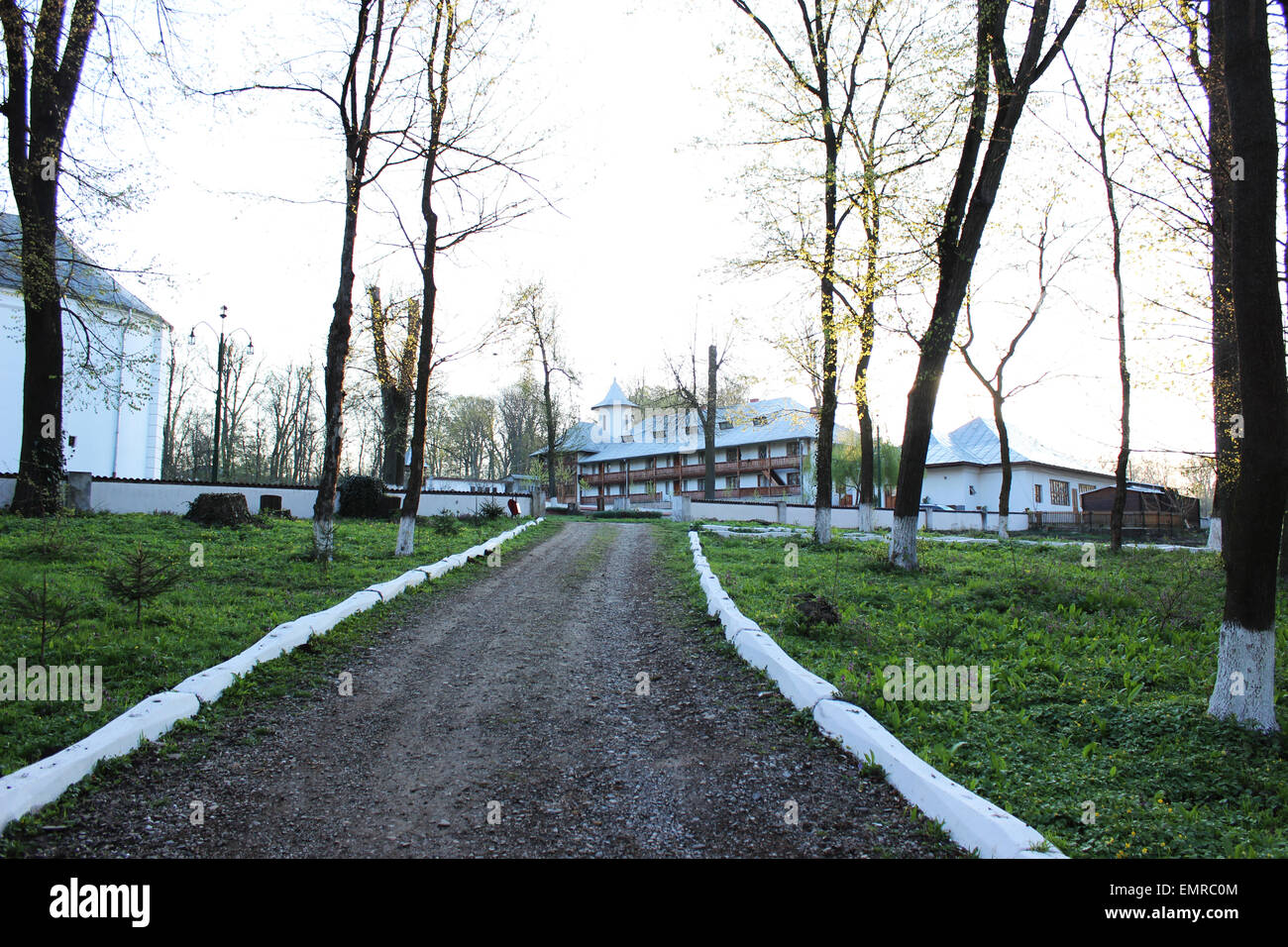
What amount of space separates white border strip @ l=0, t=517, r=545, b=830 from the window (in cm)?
4540

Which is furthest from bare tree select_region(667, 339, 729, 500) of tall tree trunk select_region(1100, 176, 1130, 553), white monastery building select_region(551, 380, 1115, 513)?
tall tree trunk select_region(1100, 176, 1130, 553)

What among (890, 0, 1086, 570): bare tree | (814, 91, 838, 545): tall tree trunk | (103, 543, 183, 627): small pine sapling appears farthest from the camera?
(814, 91, 838, 545): tall tree trunk

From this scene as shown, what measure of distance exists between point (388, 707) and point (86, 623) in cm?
317

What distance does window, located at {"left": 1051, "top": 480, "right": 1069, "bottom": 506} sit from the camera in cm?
4316

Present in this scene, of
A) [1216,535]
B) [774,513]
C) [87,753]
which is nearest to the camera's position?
[87,753]

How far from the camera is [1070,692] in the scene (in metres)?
5.24

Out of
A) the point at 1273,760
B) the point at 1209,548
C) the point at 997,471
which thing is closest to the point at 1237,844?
the point at 1273,760

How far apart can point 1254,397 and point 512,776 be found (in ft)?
17.0

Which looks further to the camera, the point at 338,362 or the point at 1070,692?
the point at 338,362

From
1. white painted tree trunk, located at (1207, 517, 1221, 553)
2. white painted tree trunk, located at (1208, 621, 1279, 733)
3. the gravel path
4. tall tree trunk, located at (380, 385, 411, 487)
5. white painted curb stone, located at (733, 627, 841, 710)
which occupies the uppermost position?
tall tree trunk, located at (380, 385, 411, 487)

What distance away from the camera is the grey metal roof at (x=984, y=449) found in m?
41.9

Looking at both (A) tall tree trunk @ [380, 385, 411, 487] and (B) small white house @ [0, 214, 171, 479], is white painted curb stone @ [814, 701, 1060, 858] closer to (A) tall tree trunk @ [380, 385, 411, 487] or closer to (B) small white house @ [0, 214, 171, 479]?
(A) tall tree trunk @ [380, 385, 411, 487]

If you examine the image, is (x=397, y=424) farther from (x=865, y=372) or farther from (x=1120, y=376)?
(x=1120, y=376)

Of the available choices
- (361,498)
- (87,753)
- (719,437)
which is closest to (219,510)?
(361,498)
